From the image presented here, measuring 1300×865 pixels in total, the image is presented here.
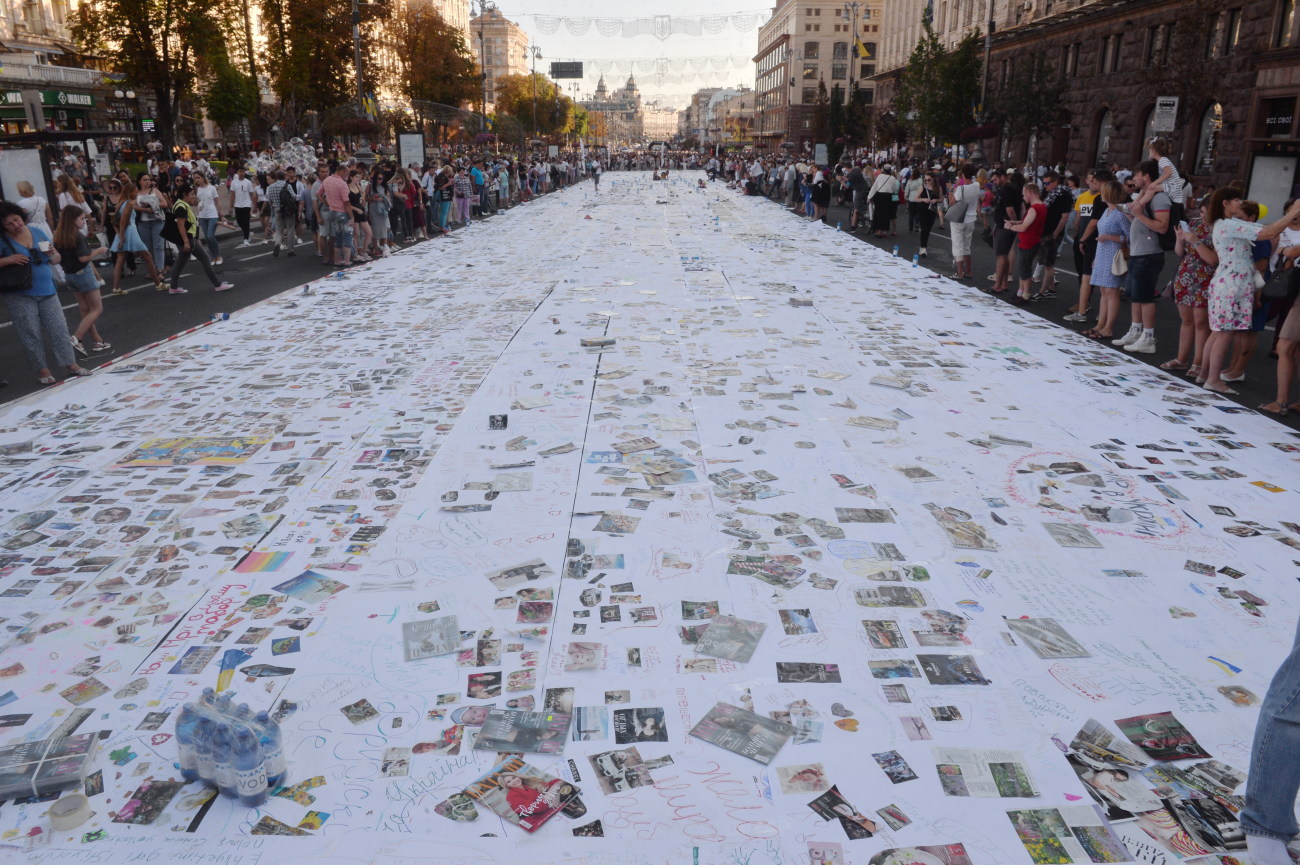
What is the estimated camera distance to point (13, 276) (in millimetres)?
7297

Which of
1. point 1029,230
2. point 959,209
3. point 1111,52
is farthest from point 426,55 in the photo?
point 1029,230

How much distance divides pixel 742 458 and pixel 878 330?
15.1ft

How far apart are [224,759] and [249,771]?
0.36ft

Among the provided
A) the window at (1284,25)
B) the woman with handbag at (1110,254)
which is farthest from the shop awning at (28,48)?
the window at (1284,25)

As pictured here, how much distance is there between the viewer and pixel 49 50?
43.3 metres

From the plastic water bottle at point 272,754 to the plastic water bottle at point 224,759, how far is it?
0.32 feet

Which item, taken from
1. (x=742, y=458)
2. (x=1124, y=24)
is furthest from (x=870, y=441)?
(x=1124, y=24)

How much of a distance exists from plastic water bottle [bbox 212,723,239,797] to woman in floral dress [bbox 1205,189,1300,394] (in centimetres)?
769

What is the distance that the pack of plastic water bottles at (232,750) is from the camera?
291 centimetres

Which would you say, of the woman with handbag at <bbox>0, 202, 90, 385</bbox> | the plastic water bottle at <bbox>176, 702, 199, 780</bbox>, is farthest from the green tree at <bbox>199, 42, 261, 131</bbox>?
the plastic water bottle at <bbox>176, 702, 199, 780</bbox>

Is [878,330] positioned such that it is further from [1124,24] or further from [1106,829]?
[1124,24]

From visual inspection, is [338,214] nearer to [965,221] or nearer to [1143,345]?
[965,221]

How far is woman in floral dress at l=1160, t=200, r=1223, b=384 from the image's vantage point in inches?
296

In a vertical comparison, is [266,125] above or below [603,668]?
above
